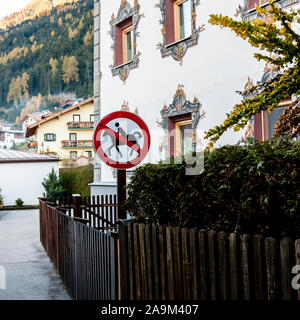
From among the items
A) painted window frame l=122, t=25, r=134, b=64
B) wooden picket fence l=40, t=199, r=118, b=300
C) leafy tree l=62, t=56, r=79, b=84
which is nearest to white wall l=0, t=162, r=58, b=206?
painted window frame l=122, t=25, r=134, b=64

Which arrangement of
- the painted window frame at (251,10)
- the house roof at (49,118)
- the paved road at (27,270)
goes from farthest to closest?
1. the house roof at (49,118)
2. the painted window frame at (251,10)
3. the paved road at (27,270)

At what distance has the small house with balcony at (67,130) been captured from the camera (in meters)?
51.1

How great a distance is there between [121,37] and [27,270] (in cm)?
772

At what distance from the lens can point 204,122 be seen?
9867 millimetres

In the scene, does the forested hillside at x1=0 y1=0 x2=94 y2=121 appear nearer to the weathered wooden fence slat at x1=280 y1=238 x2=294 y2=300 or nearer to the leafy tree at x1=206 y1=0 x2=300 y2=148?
the leafy tree at x1=206 y1=0 x2=300 y2=148

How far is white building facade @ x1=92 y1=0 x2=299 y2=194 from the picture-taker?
29.7ft

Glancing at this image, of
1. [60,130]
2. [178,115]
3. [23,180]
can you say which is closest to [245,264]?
[178,115]

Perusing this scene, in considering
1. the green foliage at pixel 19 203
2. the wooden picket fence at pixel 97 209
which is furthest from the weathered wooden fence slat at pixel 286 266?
the green foliage at pixel 19 203

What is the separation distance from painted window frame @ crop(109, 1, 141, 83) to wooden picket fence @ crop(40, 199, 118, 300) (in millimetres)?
5772

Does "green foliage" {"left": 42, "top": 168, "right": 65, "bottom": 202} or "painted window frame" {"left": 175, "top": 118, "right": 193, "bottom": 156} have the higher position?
"painted window frame" {"left": 175, "top": 118, "right": 193, "bottom": 156}

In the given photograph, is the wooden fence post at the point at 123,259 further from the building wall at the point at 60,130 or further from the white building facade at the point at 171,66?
the building wall at the point at 60,130

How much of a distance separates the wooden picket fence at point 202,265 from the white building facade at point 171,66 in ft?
16.0

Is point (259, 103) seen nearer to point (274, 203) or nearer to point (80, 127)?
point (274, 203)

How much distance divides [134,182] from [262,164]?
193cm
